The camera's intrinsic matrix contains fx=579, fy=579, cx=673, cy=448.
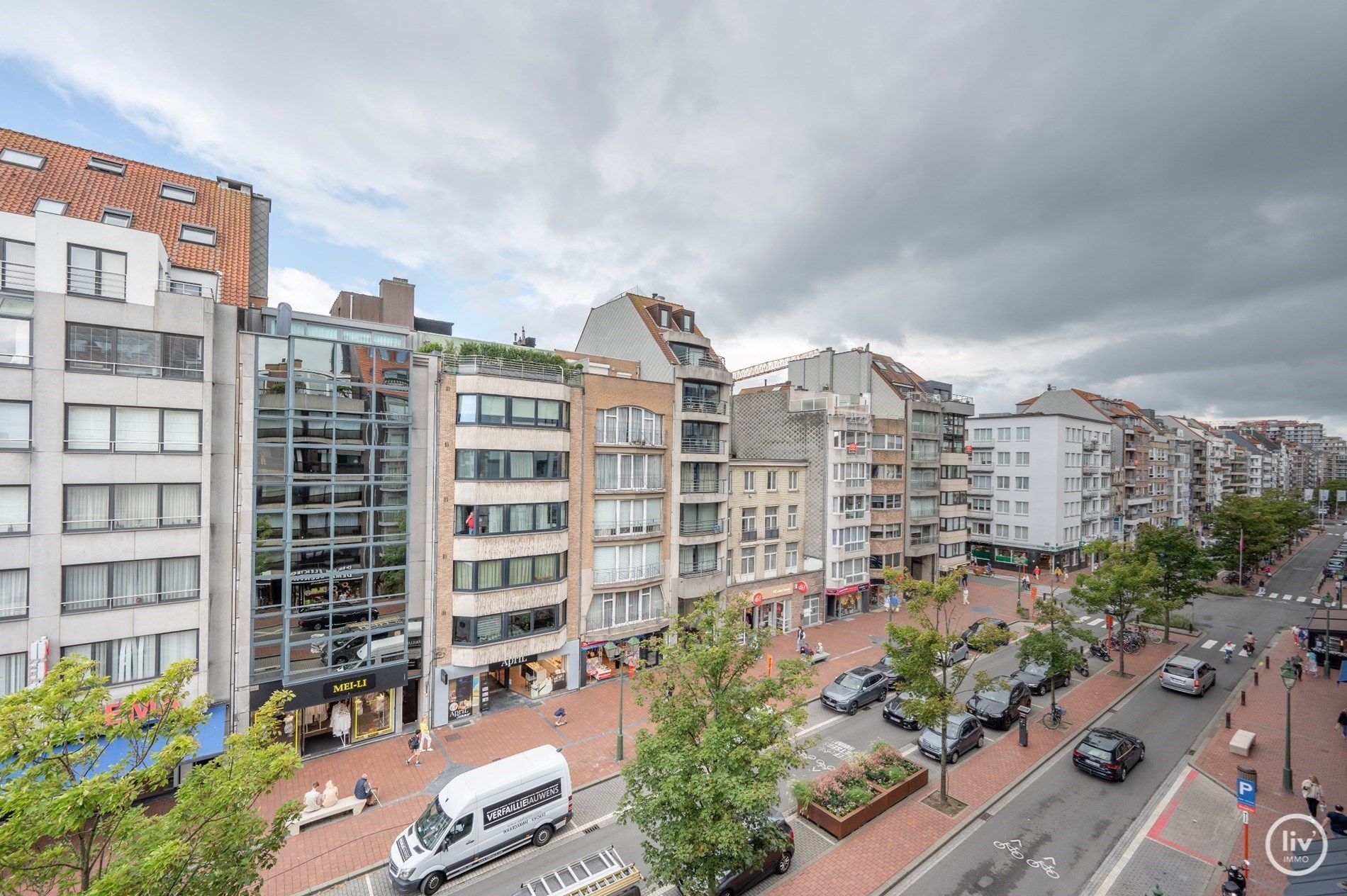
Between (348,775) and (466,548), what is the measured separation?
9.82 meters

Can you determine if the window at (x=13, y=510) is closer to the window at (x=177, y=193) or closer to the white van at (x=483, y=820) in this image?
the window at (x=177, y=193)

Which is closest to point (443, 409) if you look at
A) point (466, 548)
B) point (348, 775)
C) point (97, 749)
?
point (466, 548)

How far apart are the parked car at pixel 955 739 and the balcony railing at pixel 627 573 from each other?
51.3 feet

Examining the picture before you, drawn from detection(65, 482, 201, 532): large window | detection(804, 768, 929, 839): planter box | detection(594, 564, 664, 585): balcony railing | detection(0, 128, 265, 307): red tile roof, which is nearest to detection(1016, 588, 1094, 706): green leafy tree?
detection(804, 768, 929, 839): planter box

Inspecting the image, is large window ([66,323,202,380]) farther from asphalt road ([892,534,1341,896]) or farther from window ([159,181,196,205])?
asphalt road ([892,534,1341,896])

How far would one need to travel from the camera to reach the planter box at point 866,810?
18891 mm

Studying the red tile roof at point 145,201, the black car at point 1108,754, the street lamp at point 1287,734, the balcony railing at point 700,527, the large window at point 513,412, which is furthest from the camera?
the balcony railing at point 700,527

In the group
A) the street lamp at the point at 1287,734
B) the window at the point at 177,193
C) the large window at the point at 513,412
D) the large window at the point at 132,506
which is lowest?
the street lamp at the point at 1287,734

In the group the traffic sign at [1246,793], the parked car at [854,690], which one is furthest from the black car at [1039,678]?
the traffic sign at [1246,793]

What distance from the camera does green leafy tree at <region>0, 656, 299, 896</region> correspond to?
356 inches

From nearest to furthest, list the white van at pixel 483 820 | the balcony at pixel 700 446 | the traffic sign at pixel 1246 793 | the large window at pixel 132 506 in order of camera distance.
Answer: the traffic sign at pixel 1246 793 < the white van at pixel 483 820 < the large window at pixel 132 506 < the balcony at pixel 700 446

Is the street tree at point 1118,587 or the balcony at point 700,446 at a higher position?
the balcony at point 700,446

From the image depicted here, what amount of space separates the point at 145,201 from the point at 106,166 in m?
2.82

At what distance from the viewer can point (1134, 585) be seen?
106 ft
